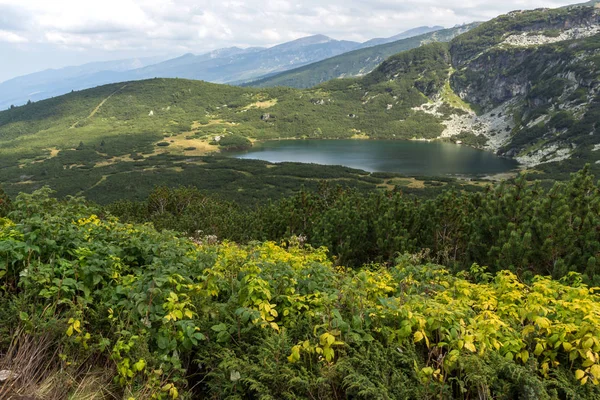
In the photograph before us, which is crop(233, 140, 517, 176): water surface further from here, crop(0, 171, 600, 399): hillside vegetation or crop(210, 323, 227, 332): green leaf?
crop(210, 323, 227, 332): green leaf

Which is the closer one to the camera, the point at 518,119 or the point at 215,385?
the point at 215,385

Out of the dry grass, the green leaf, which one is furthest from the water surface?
the dry grass

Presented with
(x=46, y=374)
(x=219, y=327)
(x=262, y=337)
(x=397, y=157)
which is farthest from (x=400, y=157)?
(x=46, y=374)

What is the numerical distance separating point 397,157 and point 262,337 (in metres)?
162

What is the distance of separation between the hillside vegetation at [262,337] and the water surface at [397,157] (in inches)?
5101

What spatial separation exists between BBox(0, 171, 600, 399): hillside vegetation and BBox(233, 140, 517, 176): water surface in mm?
129573

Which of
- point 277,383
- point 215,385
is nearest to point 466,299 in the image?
point 277,383

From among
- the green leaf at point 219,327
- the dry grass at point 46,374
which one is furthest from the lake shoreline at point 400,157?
the dry grass at point 46,374

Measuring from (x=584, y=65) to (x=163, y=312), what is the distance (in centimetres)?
22573

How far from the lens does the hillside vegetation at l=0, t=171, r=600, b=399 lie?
12.1 ft

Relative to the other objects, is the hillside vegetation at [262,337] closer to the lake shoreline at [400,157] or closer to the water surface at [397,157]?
the lake shoreline at [400,157]

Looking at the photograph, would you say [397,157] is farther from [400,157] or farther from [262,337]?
A: [262,337]

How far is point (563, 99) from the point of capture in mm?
170250

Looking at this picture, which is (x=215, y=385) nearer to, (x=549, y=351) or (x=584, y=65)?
(x=549, y=351)
